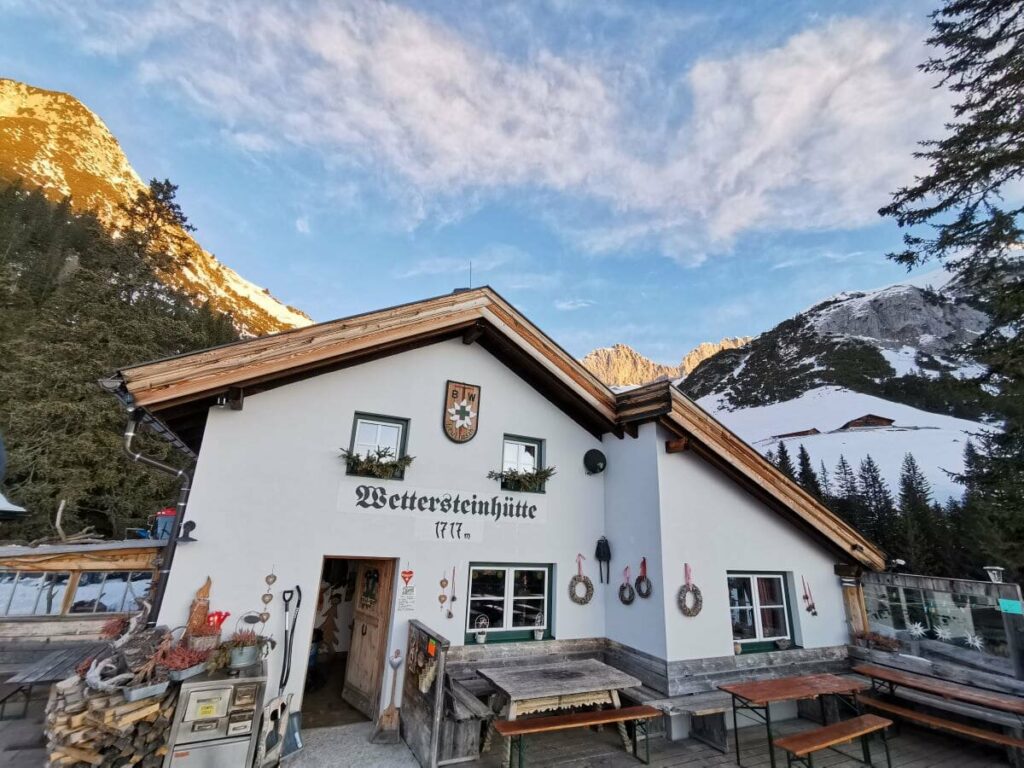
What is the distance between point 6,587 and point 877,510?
87.0 ft

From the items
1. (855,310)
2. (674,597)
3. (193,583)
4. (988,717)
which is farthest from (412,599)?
(855,310)

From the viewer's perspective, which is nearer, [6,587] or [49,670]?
[49,670]

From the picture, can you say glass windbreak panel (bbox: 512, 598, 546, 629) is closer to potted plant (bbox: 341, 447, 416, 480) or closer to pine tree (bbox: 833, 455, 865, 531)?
potted plant (bbox: 341, 447, 416, 480)

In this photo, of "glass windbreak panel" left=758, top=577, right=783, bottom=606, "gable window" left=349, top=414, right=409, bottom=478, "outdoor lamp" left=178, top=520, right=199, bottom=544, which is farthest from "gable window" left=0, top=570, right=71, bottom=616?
"glass windbreak panel" left=758, top=577, right=783, bottom=606

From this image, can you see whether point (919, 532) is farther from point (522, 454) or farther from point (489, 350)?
point (489, 350)

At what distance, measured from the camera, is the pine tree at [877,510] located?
1745cm

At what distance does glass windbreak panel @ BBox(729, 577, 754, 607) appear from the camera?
7.34 metres

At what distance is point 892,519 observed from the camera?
17.9 metres

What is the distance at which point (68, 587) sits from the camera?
21.5ft

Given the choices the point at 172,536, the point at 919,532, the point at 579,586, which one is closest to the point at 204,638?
the point at 172,536

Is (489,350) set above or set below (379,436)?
above

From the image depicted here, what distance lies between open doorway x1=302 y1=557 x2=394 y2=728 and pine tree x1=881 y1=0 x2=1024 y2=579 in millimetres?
11495

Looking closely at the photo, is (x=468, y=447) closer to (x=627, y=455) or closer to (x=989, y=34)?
(x=627, y=455)

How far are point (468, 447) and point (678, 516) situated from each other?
354cm
